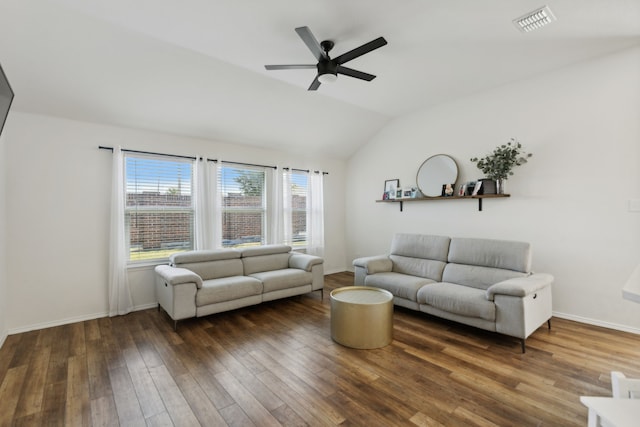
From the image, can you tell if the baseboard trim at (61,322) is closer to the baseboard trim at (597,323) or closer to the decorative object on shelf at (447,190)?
the decorative object on shelf at (447,190)

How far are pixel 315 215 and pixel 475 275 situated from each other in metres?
3.00

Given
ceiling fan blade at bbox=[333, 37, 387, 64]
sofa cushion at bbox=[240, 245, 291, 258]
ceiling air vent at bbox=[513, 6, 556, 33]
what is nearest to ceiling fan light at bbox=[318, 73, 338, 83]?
ceiling fan blade at bbox=[333, 37, 387, 64]

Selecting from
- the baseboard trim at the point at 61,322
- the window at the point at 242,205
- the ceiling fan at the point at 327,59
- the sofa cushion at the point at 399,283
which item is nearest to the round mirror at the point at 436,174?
the sofa cushion at the point at 399,283

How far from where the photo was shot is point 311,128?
4.95 meters

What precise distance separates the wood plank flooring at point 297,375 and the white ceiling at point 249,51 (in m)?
2.64

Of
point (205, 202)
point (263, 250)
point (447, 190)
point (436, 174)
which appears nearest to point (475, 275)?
point (447, 190)

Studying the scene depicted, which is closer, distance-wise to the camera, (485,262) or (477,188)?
(485,262)

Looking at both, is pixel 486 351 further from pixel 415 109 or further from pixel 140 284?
pixel 140 284

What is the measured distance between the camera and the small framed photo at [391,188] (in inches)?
203

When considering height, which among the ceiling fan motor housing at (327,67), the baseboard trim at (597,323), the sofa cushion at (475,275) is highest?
the ceiling fan motor housing at (327,67)

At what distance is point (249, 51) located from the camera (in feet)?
10.1

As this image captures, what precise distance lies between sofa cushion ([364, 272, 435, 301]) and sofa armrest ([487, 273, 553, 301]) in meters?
0.82

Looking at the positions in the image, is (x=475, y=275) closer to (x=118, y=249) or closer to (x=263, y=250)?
(x=263, y=250)

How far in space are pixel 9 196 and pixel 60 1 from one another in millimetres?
2096
